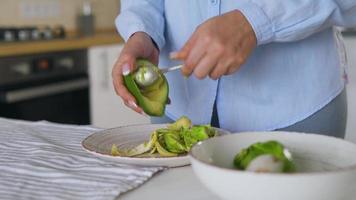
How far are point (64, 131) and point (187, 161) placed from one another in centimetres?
33

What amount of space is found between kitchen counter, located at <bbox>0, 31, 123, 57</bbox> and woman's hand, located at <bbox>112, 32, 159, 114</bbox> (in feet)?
4.13

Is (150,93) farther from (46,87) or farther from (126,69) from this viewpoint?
(46,87)

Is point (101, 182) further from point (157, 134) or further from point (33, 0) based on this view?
point (33, 0)

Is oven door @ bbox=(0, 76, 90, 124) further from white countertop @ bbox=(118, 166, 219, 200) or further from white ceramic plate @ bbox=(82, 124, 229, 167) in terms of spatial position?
white countertop @ bbox=(118, 166, 219, 200)

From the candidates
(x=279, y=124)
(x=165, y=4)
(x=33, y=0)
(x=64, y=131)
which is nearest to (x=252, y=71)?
(x=279, y=124)

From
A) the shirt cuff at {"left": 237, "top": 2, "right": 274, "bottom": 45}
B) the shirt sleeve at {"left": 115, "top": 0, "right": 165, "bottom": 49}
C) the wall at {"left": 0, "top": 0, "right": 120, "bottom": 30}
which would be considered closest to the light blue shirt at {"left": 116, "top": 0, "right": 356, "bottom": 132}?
the shirt sleeve at {"left": 115, "top": 0, "right": 165, "bottom": 49}

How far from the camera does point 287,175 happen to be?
1.66 feet

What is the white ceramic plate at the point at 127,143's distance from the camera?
74 centimetres

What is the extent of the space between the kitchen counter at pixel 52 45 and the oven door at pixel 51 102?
0.14 m

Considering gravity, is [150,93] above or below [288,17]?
below

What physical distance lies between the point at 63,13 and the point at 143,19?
6.23ft

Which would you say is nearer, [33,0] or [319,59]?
[319,59]

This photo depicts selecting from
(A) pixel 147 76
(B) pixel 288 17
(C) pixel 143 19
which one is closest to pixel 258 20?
(B) pixel 288 17

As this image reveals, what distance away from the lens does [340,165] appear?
0.62m
